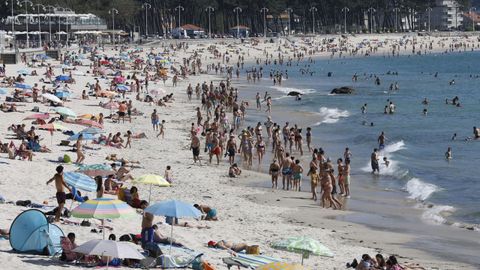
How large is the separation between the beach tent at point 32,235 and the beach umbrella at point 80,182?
12.7 ft

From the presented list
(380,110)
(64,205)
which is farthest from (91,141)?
(380,110)

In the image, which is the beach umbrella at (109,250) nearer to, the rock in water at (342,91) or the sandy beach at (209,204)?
the sandy beach at (209,204)

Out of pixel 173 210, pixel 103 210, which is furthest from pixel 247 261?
pixel 103 210

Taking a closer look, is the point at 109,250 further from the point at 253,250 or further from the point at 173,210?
the point at 253,250

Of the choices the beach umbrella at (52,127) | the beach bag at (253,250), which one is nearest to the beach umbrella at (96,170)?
the beach bag at (253,250)

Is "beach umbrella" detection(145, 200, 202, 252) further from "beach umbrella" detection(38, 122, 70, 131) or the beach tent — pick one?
"beach umbrella" detection(38, 122, 70, 131)

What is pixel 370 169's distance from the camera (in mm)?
29672

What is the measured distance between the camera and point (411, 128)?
42562 mm

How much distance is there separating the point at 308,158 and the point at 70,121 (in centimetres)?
875

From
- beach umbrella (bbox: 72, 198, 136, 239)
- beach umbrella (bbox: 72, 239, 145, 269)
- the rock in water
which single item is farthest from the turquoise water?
beach umbrella (bbox: 72, 239, 145, 269)

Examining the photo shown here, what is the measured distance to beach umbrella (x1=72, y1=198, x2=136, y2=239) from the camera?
1397cm

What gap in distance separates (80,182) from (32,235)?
13.6 feet

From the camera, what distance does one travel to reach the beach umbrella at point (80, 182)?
18.3 meters

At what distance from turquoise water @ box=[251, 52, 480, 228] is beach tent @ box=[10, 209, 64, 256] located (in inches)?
420
